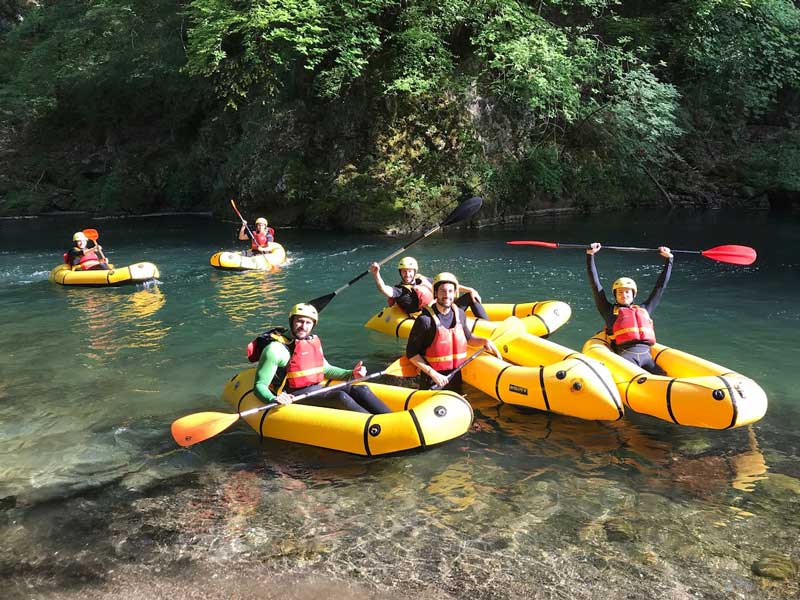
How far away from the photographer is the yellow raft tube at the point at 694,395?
14.6 ft

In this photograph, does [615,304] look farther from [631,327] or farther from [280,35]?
[280,35]

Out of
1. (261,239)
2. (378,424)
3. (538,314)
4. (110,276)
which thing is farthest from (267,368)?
(261,239)

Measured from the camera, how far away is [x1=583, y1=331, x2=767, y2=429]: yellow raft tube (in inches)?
176

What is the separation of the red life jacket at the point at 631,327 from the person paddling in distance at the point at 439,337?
4.26 feet

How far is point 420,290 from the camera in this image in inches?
282

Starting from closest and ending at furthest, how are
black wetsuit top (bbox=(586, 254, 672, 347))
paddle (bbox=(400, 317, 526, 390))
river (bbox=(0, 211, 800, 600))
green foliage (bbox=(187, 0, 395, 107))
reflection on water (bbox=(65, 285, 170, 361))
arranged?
1. river (bbox=(0, 211, 800, 600))
2. paddle (bbox=(400, 317, 526, 390))
3. black wetsuit top (bbox=(586, 254, 672, 347))
4. reflection on water (bbox=(65, 285, 170, 361))
5. green foliage (bbox=(187, 0, 395, 107))

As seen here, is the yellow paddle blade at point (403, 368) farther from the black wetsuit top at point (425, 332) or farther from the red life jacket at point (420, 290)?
the red life jacket at point (420, 290)

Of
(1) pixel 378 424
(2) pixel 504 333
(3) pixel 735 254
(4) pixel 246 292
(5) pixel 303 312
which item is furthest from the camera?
(4) pixel 246 292

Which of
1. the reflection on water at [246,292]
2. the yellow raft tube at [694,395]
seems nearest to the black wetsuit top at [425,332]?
the yellow raft tube at [694,395]

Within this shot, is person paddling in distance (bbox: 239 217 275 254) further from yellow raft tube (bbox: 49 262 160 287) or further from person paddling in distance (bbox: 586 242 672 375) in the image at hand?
person paddling in distance (bbox: 586 242 672 375)

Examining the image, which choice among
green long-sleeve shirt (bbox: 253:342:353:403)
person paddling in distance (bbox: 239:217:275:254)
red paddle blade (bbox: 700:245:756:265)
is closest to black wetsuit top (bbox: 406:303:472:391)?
green long-sleeve shirt (bbox: 253:342:353:403)

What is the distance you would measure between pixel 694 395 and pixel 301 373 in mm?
2676

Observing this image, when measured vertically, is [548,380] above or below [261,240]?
below

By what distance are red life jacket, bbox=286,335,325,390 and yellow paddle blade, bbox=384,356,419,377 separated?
65 cm
